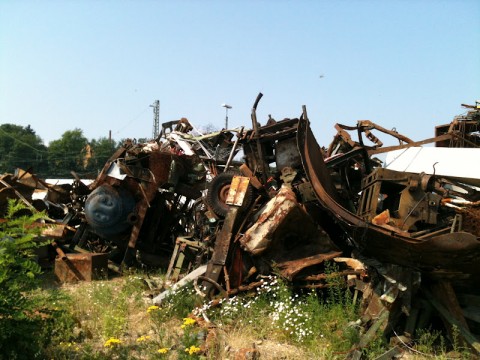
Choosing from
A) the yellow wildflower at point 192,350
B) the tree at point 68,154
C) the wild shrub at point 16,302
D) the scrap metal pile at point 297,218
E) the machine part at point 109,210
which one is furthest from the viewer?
the tree at point 68,154

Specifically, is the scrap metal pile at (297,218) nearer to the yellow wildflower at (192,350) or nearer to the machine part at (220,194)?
the machine part at (220,194)

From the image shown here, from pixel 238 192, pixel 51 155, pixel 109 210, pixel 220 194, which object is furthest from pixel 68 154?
pixel 238 192

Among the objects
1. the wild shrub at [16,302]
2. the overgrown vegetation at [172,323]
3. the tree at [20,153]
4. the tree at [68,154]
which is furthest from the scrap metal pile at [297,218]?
the tree at [20,153]

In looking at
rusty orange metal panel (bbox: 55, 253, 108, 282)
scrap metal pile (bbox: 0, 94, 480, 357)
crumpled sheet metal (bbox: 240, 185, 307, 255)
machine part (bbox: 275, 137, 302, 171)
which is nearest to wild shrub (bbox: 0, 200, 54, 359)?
scrap metal pile (bbox: 0, 94, 480, 357)

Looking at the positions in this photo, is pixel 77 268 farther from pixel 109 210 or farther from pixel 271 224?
pixel 271 224

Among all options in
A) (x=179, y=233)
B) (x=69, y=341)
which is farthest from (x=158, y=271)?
(x=69, y=341)

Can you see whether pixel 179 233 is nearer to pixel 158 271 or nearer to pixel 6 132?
pixel 158 271

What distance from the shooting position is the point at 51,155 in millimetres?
53906

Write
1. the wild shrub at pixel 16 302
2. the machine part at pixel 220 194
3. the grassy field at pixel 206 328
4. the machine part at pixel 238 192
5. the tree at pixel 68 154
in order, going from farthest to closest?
the tree at pixel 68 154 < the machine part at pixel 220 194 < the machine part at pixel 238 192 < the grassy field at pixel 206 328 < the wild shrub at pixel 16 302

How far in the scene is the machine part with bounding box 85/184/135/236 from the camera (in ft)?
25.5

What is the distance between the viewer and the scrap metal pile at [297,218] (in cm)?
426

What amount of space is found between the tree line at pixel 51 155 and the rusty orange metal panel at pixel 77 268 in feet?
143

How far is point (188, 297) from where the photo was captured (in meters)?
5.46

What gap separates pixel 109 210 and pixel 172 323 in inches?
133
